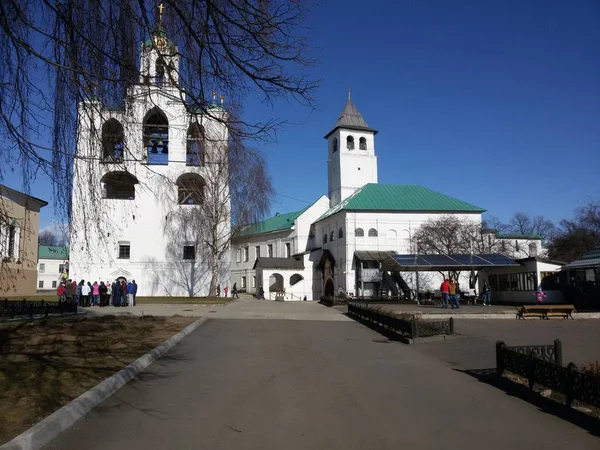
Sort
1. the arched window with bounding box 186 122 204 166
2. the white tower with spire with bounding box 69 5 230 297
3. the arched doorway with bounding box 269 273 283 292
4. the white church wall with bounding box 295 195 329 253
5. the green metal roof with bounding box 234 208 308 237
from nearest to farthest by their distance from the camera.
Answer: the white tower with spire with bounding box 69 5 230 297 < the arched window with bounding box 186 122 204 166 < the arched doorway with bounding box 269 273 283 292 < the white church wall with bounding box 295 195 329 253 < the green metal roof with bounding box 234 208 308 237

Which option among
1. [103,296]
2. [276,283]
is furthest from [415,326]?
[276,283]

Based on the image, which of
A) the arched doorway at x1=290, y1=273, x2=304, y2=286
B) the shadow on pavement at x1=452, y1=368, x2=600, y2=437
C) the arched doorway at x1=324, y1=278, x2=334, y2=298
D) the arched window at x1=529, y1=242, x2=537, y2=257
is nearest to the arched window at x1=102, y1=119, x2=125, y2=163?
the shadow on pavement at x1=452, y1=368, x2=600, y2=437

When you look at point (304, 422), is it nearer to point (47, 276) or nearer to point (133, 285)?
point (133, 285)

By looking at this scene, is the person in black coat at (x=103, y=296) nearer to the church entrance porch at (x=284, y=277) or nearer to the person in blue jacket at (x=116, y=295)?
the person in blue jacket at (x=116, y=295)

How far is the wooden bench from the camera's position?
2239 cm

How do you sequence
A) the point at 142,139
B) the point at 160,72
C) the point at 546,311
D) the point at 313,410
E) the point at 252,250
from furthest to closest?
the point at 252,250 < the point at 546,311 < the point at 142,139 < the point at 313,410 < the point at 160,72

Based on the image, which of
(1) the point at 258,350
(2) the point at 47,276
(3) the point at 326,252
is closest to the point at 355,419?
(1) the point at 258,350

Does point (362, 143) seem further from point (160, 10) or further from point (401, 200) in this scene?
point (160, 10)

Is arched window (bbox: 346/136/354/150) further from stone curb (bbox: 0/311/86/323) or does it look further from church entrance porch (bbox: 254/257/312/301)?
stone curb (bbox: 0/311/86/323)

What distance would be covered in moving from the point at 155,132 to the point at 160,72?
1374 millimetres

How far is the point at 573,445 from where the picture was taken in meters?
5.36

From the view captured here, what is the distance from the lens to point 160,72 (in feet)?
21.7

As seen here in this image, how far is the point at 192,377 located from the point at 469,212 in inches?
2051

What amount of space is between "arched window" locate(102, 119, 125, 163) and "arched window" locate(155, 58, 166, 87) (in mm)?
852
